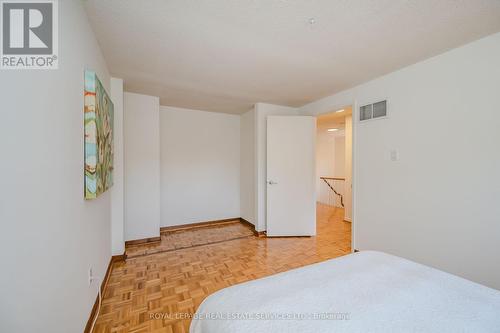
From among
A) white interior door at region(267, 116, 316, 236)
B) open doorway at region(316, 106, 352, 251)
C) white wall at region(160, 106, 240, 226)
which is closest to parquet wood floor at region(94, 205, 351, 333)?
white interior door at region(267, 116, 316, 236)

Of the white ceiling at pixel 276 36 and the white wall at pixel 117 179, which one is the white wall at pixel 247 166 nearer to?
the white ceiling at pixel 276 36

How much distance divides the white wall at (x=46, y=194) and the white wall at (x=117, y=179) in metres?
1.17

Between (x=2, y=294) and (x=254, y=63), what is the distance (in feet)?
7.49

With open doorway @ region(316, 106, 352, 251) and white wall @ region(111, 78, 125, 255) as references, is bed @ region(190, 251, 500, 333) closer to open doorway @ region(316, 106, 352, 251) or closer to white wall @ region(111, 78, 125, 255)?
white wall @ region(111, 78, 125, 255)

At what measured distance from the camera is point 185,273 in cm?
228

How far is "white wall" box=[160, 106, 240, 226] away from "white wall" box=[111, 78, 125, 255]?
118 centimetres

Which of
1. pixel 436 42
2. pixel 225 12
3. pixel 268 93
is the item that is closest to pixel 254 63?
pixel 225 12

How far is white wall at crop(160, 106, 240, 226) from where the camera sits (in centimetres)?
382

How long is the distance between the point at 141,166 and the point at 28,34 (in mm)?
2425

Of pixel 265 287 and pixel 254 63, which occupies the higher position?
pixel 254 63

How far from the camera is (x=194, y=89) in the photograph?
291 cm

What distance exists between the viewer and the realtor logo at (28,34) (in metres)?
0.78

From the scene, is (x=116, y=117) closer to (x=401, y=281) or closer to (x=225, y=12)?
(x=225, y=12)

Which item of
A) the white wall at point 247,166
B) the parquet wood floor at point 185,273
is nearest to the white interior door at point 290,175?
the parquet wood floor at point 185,273
